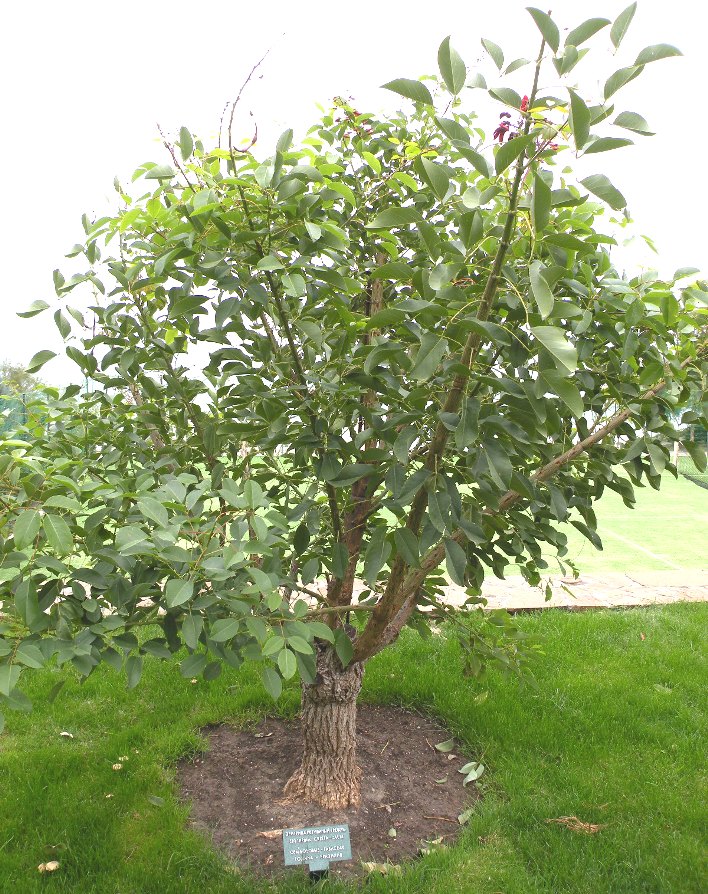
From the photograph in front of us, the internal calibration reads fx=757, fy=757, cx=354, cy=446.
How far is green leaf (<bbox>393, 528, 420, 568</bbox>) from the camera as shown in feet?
5.10

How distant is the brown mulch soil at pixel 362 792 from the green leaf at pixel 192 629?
1222mm

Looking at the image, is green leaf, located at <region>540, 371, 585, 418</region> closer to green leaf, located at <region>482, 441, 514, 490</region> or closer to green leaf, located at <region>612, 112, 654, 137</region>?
green leaf, located at <region>482, 441, 514, 490</region>

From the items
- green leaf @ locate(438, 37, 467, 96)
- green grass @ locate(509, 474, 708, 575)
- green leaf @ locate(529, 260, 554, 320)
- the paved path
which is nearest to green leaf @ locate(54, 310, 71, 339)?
green leaf @ locate(438, 37, 467, 96)

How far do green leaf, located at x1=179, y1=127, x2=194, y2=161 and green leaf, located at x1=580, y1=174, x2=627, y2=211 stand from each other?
866mm

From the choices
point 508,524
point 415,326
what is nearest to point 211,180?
point 415,326

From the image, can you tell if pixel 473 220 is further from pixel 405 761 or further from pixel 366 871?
pixel 405 761

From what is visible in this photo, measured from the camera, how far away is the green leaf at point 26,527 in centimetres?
126

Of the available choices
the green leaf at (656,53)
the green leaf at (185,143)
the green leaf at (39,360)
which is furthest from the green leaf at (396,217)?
the green leaf at (39,360)

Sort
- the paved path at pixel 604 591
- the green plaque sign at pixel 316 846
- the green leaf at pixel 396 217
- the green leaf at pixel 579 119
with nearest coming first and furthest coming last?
A: the green leaf at pixel 579 119 < the green leaf at pixel 396 217 < the green plaque sign at pixel 316 846 < the paved path at pixel 604 591

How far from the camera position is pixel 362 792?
8.65 ft

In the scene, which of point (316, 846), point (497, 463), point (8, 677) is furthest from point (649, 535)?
point (8, 677)

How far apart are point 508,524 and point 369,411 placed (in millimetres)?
582

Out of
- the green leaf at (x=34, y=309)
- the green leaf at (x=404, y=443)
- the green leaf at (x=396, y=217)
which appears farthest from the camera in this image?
the green leaf at (x=34, y=309)

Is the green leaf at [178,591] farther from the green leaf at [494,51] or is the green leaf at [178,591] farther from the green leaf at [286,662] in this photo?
the green leaf at [494,51]
